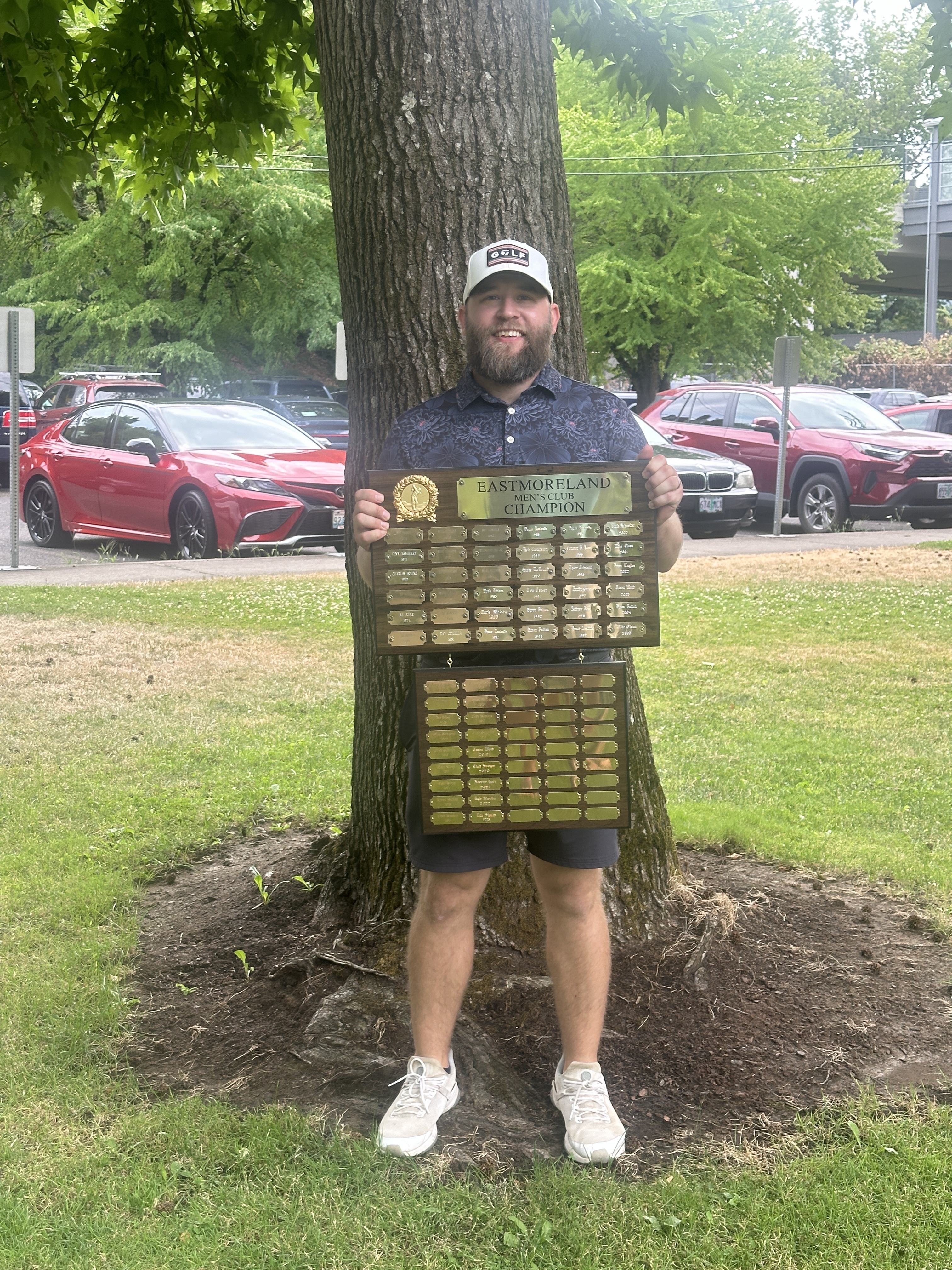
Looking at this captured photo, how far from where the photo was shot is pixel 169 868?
18.2 feet

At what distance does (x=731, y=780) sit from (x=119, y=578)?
26.7 ft

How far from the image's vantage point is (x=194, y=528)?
1474 centimetres

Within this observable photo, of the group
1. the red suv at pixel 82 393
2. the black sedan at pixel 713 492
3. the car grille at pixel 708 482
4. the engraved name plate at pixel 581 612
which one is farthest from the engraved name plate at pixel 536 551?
the red suv at pixel 82 393

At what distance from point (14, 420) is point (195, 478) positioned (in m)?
1.88

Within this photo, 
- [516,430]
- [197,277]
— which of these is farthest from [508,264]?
[197,277]

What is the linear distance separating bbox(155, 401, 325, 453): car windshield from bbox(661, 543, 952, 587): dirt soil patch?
177 inches

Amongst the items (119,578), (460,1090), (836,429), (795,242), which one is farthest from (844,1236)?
(795,242)

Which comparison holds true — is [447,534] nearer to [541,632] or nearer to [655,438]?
[541,632]

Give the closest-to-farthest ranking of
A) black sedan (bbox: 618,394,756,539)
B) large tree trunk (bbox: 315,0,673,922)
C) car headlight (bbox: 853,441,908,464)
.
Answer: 1. large tree trunk (bbox: 315,0,673,922)
2. black sedan (bbox: 618,394,756,539)
3. car headlight (bbox: 853,441,908,464)

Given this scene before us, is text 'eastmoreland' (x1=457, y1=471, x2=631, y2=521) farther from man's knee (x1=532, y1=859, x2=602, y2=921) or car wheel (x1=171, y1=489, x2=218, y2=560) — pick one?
car wheel (x1=171, y1=489, x2=218, y2=560)

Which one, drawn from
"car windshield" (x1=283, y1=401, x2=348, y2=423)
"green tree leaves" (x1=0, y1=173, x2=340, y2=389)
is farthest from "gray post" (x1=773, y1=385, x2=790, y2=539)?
"green tree leaves" (x1=0, y1=173, x2=340, y2=389)

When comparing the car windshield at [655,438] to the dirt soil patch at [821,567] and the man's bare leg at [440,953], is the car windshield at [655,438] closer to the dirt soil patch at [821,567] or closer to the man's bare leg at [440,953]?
the dirt soil patch at [821,567]

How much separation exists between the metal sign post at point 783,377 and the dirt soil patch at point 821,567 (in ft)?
5.04

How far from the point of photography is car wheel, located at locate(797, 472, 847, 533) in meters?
18.3
